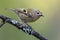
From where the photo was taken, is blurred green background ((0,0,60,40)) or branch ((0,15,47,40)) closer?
branch ((0,15,47,40))

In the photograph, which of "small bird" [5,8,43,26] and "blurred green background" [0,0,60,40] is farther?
"blurred green background" [0,0,60,40]

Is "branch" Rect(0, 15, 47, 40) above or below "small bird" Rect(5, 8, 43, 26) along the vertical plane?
below

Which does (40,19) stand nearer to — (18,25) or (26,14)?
(26,14)

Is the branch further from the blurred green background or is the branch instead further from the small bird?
the blurred green background

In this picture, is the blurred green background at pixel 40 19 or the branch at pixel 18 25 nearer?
the branch at pixel 18 25

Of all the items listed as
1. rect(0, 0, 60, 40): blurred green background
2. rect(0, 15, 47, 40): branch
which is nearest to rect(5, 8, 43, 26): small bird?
rect(0, 15, 47, 40): branch

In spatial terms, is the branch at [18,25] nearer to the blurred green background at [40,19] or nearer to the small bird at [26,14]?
the small bird at [26,14]

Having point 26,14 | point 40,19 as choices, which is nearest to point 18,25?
point 26,14

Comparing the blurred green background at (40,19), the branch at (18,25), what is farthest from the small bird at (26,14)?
the blurred green background at (40,19)

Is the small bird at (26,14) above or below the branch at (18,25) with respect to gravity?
above

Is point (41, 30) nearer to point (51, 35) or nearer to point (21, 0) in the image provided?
point (51, 35)
